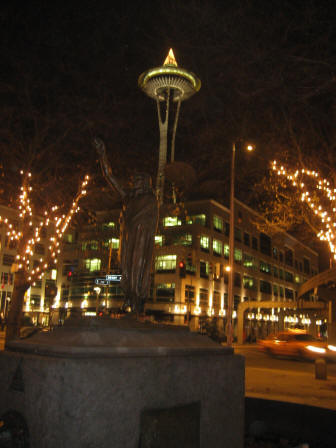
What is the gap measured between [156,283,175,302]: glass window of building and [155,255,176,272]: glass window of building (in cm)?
182

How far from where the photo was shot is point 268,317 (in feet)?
205

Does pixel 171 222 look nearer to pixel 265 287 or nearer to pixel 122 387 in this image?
pixel 265 287

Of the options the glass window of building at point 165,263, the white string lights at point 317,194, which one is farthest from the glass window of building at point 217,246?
the white string lights at point 317,194

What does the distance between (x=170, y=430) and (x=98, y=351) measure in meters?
1.14

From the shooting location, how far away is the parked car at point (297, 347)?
21078 millimetres

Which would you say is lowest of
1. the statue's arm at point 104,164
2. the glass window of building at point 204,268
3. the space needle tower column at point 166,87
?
the statue's arm at point 104,164

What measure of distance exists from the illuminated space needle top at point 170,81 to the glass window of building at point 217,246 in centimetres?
3576

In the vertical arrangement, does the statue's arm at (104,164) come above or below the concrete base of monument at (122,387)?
above

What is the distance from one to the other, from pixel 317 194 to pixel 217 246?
35.6 meters

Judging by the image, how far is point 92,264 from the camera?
5431cm

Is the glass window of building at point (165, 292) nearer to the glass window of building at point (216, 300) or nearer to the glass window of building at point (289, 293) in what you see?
the glass window of building at point (216, 300)

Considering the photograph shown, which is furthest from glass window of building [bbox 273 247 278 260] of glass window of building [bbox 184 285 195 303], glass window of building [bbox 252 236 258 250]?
glass window of building [bbox 184 285 195 303]

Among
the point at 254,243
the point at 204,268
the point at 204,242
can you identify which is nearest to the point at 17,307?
the point at 204,268

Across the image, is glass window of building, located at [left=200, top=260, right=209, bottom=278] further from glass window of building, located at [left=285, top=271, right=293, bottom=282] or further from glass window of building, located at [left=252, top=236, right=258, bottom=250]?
glass window of building, located at [left=285, top=271, right=293, bottom=282]
